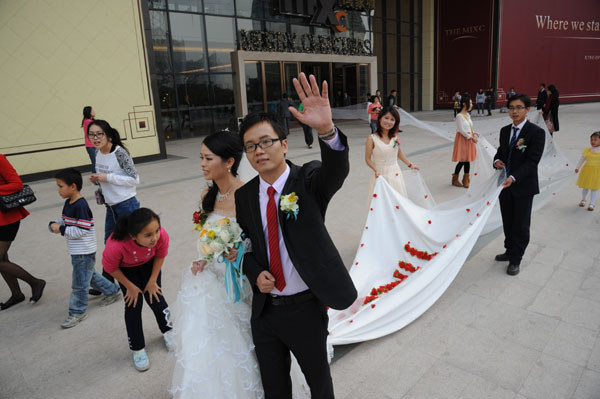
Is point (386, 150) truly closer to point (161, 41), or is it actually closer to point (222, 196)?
point (222, 196)

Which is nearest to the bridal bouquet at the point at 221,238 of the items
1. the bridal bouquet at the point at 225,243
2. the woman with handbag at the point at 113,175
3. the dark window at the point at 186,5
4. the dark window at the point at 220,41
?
the bridal bouquet at the point at 225,243

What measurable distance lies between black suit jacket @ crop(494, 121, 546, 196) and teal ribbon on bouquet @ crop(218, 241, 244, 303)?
3.12m

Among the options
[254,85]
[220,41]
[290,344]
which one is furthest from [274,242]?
[220,41]

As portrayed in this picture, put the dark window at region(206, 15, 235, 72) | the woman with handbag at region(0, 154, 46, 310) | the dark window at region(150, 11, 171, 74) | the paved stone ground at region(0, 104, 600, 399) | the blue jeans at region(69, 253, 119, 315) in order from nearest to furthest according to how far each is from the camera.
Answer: the paved stone ground at region(0, 104, 600, 399), the blue jeans at region(69, 253, 119, 315), the woman with handbag at region(0, 154, 46, 310), the dark window at region(150, 11, 171, 74), the dark window at region(206, 15, 235, 72)

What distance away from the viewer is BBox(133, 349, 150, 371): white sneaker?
2947 millimetres

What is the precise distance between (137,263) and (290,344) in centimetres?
149

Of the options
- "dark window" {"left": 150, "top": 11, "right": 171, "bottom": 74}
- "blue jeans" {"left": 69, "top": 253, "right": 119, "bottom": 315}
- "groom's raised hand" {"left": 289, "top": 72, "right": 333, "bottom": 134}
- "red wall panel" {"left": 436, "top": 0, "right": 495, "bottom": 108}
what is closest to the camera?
"groom's raised hand" {"left": 289, "top": 72, "right": 333, "bottom": 134}

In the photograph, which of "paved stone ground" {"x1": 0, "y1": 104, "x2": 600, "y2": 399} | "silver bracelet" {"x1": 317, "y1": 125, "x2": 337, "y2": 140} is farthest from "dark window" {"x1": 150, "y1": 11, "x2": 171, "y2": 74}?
"silver bracelet" {"x1": 317, "y1": 125, "x2": 337, "y2": 140}

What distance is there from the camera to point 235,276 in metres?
2.04

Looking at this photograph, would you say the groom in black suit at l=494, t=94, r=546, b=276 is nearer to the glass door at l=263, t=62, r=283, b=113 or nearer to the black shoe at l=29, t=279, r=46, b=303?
the black shoe at l=29, t=279, r=46, b=303

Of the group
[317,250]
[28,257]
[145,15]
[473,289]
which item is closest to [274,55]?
[145,15]

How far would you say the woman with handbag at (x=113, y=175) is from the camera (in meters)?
3.66

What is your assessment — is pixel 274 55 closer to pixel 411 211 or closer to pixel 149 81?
pixel 149 81

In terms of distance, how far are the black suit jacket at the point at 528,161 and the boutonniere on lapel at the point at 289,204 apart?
310 cm
